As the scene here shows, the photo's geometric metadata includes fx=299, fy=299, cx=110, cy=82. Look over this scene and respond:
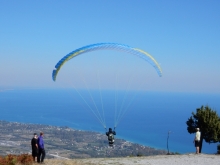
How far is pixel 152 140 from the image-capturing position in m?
107

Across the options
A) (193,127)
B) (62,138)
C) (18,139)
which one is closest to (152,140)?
(62,138)

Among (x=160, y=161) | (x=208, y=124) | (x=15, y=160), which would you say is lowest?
(x=160, y=161)

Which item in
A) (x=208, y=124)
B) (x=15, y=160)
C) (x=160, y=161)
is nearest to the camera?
(x=15, y=160)

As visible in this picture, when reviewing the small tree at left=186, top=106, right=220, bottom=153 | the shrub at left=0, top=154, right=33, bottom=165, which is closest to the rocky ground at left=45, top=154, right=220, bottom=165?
the shrub at left=0, top=154, right=33, bottom=165

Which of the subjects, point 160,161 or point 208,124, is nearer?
point 160,161

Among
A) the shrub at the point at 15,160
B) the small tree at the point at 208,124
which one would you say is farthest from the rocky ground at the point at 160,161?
the small tree at the point at 208,124

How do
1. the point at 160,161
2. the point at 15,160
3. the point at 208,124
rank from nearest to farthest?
the point at 15,160, the point at 160,161, the point at 208,124

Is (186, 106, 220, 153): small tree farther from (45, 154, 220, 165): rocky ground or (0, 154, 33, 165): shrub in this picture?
(0, 154, 33, 165): shrub

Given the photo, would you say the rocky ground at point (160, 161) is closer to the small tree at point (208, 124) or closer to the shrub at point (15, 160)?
the shrub at point (15, 160)

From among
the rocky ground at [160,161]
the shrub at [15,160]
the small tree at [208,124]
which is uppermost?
the small tree at [208,124]

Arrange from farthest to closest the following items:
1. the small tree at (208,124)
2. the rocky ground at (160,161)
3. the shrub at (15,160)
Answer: the small tree at (208,124) < the rocky ground at (160,161) < the shrub at (15,160)

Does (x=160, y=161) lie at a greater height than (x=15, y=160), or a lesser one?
lesser

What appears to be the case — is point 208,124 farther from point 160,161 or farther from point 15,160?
point 15,160

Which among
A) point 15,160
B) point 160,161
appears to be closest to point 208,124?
point 160,161
